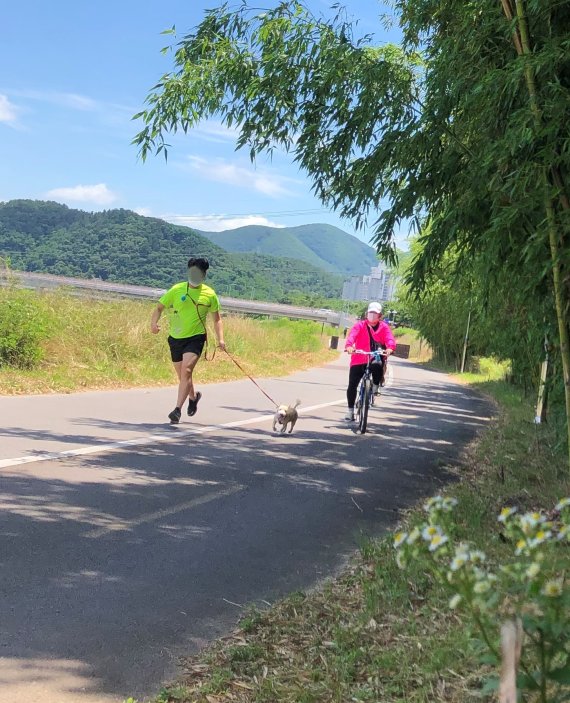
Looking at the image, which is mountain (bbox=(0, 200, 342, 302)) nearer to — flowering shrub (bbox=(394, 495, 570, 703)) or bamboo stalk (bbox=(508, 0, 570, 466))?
bamboo stalk (bbox=(508, 0, 570, 466))

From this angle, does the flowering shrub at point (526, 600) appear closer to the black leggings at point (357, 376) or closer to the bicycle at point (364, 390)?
the bicycle at point (364, 390)

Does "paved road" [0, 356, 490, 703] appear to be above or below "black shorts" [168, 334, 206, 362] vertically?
below

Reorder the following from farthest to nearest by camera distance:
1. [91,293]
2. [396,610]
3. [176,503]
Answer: [91,293], [176,503], [396,610]

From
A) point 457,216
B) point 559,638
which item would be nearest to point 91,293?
point 457,216

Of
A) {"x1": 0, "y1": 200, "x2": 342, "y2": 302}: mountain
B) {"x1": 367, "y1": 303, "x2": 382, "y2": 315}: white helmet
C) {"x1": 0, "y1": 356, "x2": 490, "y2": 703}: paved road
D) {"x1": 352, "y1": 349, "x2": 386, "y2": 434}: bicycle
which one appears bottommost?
{"x1": 0, "y1": 356, "x2": 490, "y2": 703}: paved road

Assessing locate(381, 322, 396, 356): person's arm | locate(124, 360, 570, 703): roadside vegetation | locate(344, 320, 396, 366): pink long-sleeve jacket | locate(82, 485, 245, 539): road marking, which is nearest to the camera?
locate(124, 360, 570, 703): roadside vegetation

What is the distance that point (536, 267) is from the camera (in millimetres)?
4703

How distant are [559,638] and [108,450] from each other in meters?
6.18

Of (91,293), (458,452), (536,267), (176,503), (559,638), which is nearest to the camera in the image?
(559,638)

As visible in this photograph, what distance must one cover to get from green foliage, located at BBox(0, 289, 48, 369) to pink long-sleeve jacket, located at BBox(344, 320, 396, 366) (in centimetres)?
585

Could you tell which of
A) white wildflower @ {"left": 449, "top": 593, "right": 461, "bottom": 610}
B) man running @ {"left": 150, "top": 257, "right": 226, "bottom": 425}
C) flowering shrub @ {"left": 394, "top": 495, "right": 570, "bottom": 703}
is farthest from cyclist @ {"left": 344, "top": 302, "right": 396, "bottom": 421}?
white wildflower @ {"left": 449, "top": 593, "right": 461, "bottom": 610}

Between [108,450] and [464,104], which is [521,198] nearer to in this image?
[464,104]

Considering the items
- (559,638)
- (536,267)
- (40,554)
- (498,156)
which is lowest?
(40,554)

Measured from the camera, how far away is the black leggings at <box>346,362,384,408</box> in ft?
36.7
